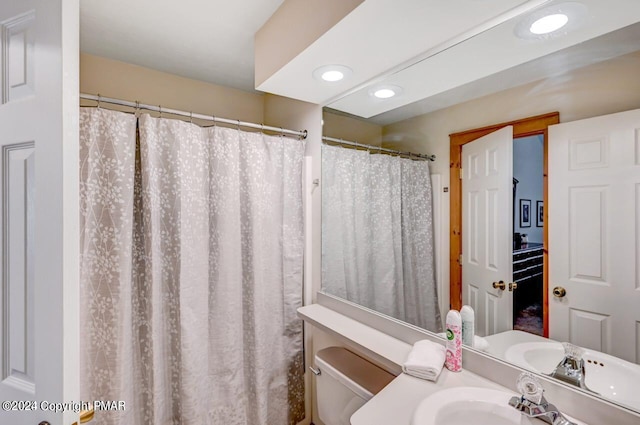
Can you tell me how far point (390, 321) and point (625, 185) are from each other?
37.6 inches

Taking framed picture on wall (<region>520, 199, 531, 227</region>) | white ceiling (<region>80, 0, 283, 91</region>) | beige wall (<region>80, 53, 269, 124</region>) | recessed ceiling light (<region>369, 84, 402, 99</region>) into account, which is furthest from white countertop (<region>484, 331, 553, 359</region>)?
beige wall (<region>80, 53, 269, 124</region>)

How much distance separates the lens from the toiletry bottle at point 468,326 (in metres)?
1.11

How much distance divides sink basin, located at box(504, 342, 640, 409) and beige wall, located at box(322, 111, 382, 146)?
113 centimetres

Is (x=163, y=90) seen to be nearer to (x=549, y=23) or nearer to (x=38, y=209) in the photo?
(x=38, y=209)

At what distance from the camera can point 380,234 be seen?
5.32 feet

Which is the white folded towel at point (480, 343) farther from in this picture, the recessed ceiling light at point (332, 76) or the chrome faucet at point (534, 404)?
the recessed ceiling light at point (332, 76)

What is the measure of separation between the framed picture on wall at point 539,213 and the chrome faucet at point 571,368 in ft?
1.21

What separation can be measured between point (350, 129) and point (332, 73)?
41 cm

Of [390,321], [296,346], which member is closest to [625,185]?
[390,321]

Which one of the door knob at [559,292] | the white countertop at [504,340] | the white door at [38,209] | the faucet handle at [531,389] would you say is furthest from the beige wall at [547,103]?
the white door at [38,209]

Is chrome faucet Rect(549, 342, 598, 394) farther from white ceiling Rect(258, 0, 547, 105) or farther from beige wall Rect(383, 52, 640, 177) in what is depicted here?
white ceiling Rect(258, 0, 547, 105)

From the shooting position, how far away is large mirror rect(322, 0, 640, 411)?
819mm

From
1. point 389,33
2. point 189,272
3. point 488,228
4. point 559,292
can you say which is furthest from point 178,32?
point 559,292

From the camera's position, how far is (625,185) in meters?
0.79
